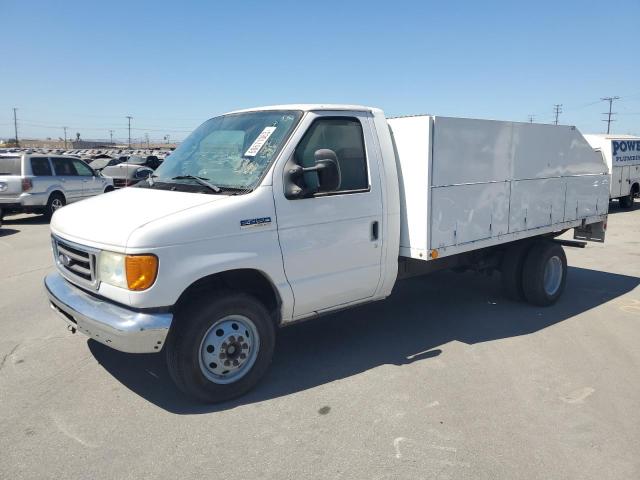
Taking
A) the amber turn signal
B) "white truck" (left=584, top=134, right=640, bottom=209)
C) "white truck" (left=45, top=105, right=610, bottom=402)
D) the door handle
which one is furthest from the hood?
"white truck" (left=584, top=134, right=640, bottom=209)

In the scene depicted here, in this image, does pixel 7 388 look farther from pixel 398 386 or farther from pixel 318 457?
pixel 398 386

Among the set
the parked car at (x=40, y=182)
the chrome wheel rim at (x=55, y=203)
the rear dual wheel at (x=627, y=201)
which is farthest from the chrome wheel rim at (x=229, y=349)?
the rear dual wheel at (x=627, y=201)

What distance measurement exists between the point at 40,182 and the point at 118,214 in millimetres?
12259

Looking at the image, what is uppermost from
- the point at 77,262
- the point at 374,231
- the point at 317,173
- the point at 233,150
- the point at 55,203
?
the point at 233,150

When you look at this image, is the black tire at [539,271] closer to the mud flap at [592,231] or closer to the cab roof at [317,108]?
the mud flap at [592,231]

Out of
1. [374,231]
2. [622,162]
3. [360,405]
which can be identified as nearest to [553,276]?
[374,231]

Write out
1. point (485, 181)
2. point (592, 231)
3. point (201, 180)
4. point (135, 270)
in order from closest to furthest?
point (135, 270), point (201, 180), point (485, 181), point (592, 231)

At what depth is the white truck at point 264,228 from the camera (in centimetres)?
363

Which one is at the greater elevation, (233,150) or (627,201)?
(233,150)

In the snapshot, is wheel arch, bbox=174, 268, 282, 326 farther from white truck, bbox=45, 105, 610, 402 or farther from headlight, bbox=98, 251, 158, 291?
headlight, bbox=98, 251, 158, 291

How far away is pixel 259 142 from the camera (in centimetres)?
432

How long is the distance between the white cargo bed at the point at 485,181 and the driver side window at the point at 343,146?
1.57 feet

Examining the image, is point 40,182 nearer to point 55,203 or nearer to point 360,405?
point 55,203

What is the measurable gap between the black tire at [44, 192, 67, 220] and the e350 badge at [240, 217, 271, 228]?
501 inches
